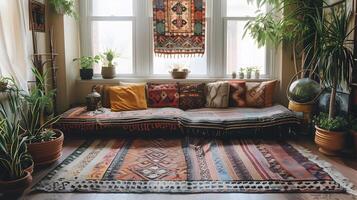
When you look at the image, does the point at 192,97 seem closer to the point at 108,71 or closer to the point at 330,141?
the point at 108,71

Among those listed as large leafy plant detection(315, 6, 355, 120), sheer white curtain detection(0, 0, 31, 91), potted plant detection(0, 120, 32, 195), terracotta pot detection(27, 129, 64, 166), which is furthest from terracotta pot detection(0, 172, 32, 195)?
large leafy plant detection(315, 6, 355, 120)

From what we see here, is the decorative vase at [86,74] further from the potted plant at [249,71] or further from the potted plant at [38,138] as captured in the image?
the potted plant at [249,71]

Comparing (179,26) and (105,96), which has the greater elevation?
(179,26)

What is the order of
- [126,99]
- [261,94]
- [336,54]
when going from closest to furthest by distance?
1. [336,54]
2. [126,99]
3. [261,94]

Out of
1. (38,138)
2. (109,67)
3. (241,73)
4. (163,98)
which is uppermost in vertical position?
(109,67)

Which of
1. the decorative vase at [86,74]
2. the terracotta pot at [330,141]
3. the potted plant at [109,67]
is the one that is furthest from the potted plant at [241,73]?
the decorative vase at [86,74]

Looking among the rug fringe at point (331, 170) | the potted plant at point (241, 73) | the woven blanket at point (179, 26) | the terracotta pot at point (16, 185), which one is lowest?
the rug fringe at point (331, 170)

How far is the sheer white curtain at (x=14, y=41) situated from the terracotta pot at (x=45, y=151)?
76 centimetres

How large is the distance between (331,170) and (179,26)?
9.57 feet

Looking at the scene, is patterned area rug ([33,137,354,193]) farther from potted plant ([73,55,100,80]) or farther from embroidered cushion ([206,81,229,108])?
potted plant ([73,55,100,80])

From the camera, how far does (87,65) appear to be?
4.69m

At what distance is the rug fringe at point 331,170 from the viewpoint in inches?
96.9

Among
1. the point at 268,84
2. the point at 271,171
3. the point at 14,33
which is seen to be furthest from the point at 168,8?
the point at 271,171

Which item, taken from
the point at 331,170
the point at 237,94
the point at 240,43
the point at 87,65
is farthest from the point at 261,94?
the point at 87,65
